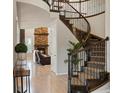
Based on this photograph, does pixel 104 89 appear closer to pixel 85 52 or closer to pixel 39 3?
pixel 85 52

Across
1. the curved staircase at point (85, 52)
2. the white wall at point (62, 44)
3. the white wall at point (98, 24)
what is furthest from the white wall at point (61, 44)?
the white wall at point (98, 24)

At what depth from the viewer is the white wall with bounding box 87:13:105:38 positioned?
8.95m

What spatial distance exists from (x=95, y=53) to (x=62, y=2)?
11.3ft

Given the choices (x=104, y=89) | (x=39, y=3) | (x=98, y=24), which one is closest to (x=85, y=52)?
(x=104, y=89)

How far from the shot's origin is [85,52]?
6.74 meters

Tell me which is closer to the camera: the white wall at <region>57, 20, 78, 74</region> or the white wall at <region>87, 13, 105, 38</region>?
the white wall at <region>87, 13, 105, 38</region>

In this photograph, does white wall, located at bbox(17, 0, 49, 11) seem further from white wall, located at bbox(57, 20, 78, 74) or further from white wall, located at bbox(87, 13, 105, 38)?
white wall, located at bbox(87, 13, 105, 38)

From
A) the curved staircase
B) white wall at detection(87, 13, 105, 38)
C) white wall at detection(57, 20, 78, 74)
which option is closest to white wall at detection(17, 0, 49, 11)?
the curved staircase

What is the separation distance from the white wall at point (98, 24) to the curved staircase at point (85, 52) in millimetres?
200

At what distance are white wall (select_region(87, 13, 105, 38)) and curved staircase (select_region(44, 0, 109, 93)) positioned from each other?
0.66 feet

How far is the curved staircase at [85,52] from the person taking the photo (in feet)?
17.9
